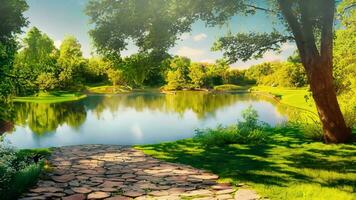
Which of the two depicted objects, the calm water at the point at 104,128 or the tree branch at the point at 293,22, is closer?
the tree branch at the point at 293,22

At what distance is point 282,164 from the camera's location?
8992 millimetres

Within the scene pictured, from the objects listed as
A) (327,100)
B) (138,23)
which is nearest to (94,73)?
(138,23)

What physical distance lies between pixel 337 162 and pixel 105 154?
20.3 ft

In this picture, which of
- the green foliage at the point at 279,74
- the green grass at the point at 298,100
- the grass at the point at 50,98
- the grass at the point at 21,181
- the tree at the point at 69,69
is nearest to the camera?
the grass at the point at 21,181

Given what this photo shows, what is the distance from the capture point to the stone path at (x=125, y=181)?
6762 mm

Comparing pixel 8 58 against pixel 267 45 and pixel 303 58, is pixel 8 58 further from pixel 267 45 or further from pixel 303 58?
pixel 303 58

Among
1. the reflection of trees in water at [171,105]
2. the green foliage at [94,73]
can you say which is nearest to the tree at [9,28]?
the reflection of trees in water at [171,105]

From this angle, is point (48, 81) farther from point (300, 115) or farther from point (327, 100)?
point (327, 100)

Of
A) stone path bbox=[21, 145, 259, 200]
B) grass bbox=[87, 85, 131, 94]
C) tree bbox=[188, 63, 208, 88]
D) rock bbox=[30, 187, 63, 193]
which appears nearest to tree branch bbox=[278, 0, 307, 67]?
stone path bbox=[21, 145, 259, 200]

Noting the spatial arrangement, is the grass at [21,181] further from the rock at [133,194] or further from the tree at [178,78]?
the tree at [178,78]

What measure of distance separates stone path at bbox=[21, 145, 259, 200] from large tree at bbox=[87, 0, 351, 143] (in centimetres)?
372

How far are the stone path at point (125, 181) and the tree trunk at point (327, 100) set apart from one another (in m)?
4.43

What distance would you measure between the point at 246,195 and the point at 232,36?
21.6 ft

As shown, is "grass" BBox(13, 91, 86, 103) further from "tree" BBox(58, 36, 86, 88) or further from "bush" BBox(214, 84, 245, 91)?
"bush" BBox(214, 84, 245, 91)
